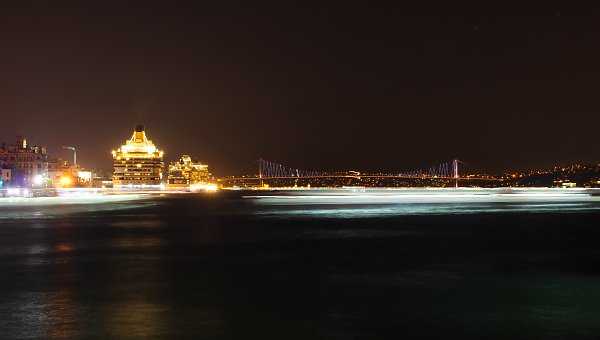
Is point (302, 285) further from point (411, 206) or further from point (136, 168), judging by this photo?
point (136, 168)

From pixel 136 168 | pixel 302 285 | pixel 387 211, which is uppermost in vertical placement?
pixel 136 168

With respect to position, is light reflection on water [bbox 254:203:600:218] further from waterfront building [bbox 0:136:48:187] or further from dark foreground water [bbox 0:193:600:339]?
waterfront building [bbox 0:136:48:187]

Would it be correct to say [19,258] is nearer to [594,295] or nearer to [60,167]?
[594,295]

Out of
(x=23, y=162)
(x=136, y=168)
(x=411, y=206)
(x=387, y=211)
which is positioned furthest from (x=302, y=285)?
(x=136, y=168)

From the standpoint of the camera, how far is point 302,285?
13750mm

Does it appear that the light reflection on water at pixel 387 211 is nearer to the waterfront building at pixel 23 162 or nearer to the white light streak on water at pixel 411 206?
the white light streak on water at pixel 411 206

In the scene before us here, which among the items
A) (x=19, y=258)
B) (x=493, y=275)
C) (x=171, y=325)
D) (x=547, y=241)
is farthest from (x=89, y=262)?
(x=547, y=241)

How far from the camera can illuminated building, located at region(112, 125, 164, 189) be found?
187750 mm

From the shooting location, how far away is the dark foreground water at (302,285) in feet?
32.5

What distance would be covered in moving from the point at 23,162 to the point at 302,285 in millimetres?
146206

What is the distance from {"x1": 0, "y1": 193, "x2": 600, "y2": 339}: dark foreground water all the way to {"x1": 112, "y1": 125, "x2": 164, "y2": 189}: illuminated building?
164680 mm

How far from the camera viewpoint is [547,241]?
23.6 metres

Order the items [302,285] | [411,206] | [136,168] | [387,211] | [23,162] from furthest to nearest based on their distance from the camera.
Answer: [136,168] → [23,162] → [411,206] → [387,211] → [302,285]

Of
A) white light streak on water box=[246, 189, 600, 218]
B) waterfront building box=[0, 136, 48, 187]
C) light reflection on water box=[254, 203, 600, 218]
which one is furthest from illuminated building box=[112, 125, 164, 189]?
light reflection on water box=[254, 203, 600, 218]
